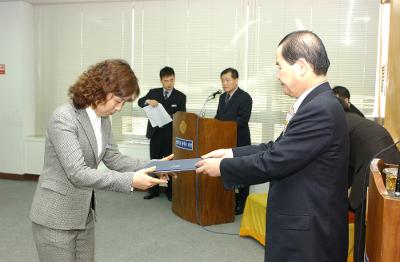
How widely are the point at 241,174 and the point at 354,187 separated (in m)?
1.02

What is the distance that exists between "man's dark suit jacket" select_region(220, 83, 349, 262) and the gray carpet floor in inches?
79.9

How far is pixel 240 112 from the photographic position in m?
4.70

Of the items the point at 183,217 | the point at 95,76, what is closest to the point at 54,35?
the point at 183,217

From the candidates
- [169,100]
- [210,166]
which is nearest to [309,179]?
[210,166]

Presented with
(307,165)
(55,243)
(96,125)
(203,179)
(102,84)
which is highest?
(102,84)

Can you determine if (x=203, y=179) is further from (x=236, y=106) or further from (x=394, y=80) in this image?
(x=394, y=80)

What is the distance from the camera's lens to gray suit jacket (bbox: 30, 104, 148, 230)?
164 centimetres

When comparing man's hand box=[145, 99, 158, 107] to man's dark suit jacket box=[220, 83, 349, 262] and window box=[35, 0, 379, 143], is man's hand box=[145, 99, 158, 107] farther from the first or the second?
man's dark suit jacket box=[220, 83, 349, 262]

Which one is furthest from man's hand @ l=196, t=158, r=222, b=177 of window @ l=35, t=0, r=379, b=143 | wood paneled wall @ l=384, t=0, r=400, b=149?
window @ l=35, t=0, r=379, b=143

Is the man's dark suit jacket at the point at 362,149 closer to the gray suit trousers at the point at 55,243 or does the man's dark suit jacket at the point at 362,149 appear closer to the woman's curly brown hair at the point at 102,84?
the woman's curly brown hair at the point at 102,84

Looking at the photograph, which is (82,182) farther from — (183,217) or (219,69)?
(219,69)

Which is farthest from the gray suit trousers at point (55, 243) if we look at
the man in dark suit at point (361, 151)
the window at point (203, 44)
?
the window at point (203, 44)

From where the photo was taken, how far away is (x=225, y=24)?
18.1 ft

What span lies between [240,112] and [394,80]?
1.92m
